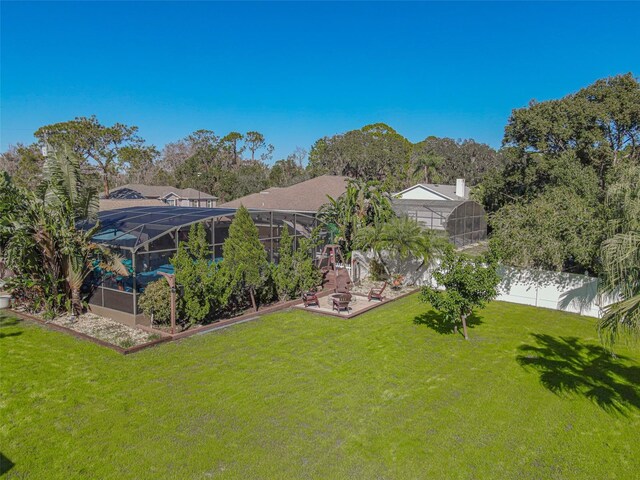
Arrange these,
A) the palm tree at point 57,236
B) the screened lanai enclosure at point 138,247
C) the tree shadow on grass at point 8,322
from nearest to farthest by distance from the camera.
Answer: the tree shadow on grass at point 8,322
the palm tree at point 57,236
the screened lanai enclosure at point 138,247

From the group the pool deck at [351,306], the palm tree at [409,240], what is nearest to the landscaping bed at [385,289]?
the pool deck at [351,306]

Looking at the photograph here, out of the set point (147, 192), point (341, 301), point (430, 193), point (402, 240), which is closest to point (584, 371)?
point (341, 301)

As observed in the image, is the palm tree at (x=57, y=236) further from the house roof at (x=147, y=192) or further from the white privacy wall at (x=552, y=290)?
the house roof at (x=147, y=192)

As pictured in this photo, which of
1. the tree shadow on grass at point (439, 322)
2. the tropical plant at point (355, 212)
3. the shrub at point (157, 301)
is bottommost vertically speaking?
the tree shadow on grass at point (439, 322)

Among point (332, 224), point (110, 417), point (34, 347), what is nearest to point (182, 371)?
point (110, 417)

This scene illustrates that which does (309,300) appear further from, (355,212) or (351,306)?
(355,212)

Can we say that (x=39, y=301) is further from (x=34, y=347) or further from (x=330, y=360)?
(x=330, y=360)
